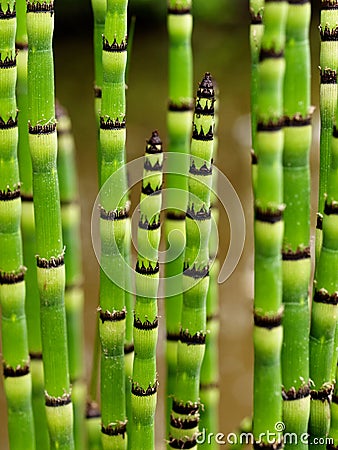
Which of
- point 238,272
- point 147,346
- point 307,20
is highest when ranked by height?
point 307,20

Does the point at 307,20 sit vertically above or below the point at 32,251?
above

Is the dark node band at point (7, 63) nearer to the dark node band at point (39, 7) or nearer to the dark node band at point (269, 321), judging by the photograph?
the dark node band at point (39, 7)

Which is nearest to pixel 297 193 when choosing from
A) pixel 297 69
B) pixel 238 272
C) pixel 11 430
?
pixel 297 69

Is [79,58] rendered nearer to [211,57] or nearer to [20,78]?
[211,57]

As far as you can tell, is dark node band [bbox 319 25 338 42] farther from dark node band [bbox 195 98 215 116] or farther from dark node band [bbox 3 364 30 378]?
dark node band [bbox 3 364 30 378]

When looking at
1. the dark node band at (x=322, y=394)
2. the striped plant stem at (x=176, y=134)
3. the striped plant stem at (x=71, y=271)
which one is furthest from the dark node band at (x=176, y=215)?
the dark node band at (x=322, y=394)

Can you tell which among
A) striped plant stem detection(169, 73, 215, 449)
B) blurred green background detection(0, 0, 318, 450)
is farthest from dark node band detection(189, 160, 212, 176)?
blurred green background detection(0, 0, 318, 450)

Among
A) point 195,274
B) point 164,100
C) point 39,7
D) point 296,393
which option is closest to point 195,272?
point 195,274
